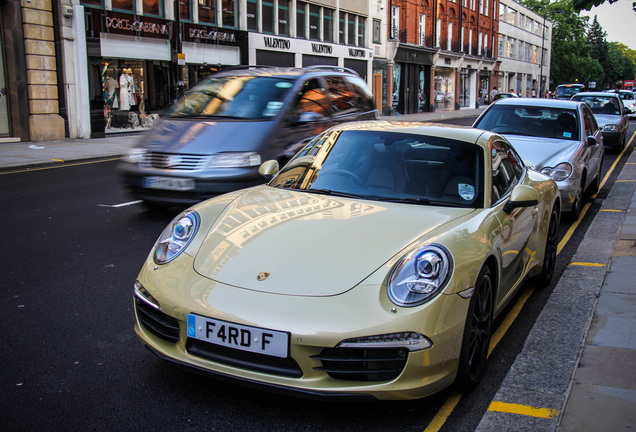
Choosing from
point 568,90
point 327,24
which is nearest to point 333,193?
point 327,24

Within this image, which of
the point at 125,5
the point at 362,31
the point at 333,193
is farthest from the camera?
the point at 362,31

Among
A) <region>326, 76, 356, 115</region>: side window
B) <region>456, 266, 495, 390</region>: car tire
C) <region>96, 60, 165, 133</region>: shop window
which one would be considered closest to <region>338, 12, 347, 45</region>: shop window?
<region>96, 60, 165, 133</region>: shop window

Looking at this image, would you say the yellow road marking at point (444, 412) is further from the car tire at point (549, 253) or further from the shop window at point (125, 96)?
the shop window at point (125, 96)

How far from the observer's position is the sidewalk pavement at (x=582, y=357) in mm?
3072

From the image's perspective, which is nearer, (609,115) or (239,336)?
(239,336)

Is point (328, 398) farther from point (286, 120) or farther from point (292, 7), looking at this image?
point (292, 7)

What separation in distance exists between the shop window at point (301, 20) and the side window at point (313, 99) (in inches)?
1051

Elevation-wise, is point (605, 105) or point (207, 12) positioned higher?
point (207, 12)

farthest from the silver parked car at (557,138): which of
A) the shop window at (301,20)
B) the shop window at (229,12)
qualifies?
the shop window at (301,20)

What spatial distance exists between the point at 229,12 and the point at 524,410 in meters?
28.3

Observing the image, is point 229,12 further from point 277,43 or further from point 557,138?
point 557,138

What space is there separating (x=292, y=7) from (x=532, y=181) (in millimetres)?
30987

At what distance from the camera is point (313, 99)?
29.6 ft

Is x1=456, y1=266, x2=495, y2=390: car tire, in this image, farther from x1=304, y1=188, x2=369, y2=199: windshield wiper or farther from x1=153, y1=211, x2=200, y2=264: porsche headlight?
x1=153, y1=211, x2=200, y2=264: porsche headlight
